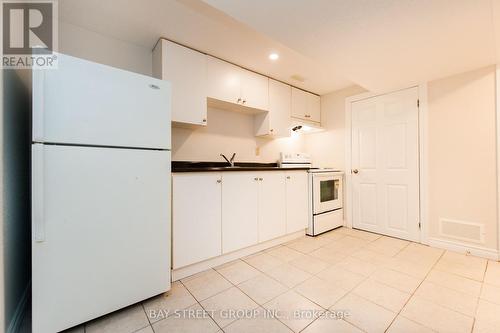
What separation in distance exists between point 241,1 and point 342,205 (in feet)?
9.59

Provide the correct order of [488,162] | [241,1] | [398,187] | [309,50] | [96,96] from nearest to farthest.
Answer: [96,96]
[241,1]
[309,50]
[488,162]
[398,187]

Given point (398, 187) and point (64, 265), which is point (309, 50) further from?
point (64, 265)

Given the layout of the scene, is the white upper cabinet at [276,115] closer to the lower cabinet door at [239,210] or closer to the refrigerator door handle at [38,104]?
the lower cabinet door at [239,210]

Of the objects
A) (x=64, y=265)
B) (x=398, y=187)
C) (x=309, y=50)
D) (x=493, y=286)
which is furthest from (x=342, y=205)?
(x=64, y=265)

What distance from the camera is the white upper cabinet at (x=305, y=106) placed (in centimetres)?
320

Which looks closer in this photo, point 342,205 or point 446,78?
point 446,78

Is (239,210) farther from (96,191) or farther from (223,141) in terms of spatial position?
(96,191)

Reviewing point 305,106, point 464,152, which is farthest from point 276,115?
point 464,152

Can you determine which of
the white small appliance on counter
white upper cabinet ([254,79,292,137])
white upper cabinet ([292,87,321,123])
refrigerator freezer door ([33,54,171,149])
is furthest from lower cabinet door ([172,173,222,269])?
white upper cabinet ([292,87,321,123])

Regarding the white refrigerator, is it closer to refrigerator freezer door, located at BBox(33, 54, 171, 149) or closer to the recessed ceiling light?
refrigerator freezer door, located at BBox(33, 54, 171, 149)

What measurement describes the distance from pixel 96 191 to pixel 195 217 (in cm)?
78

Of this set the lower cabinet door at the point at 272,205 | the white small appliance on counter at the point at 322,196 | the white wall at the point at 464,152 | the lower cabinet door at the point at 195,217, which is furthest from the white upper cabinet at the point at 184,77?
the white wall at the point at 464,152

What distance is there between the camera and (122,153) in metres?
1.32

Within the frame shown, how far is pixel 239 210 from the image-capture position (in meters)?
2.12
